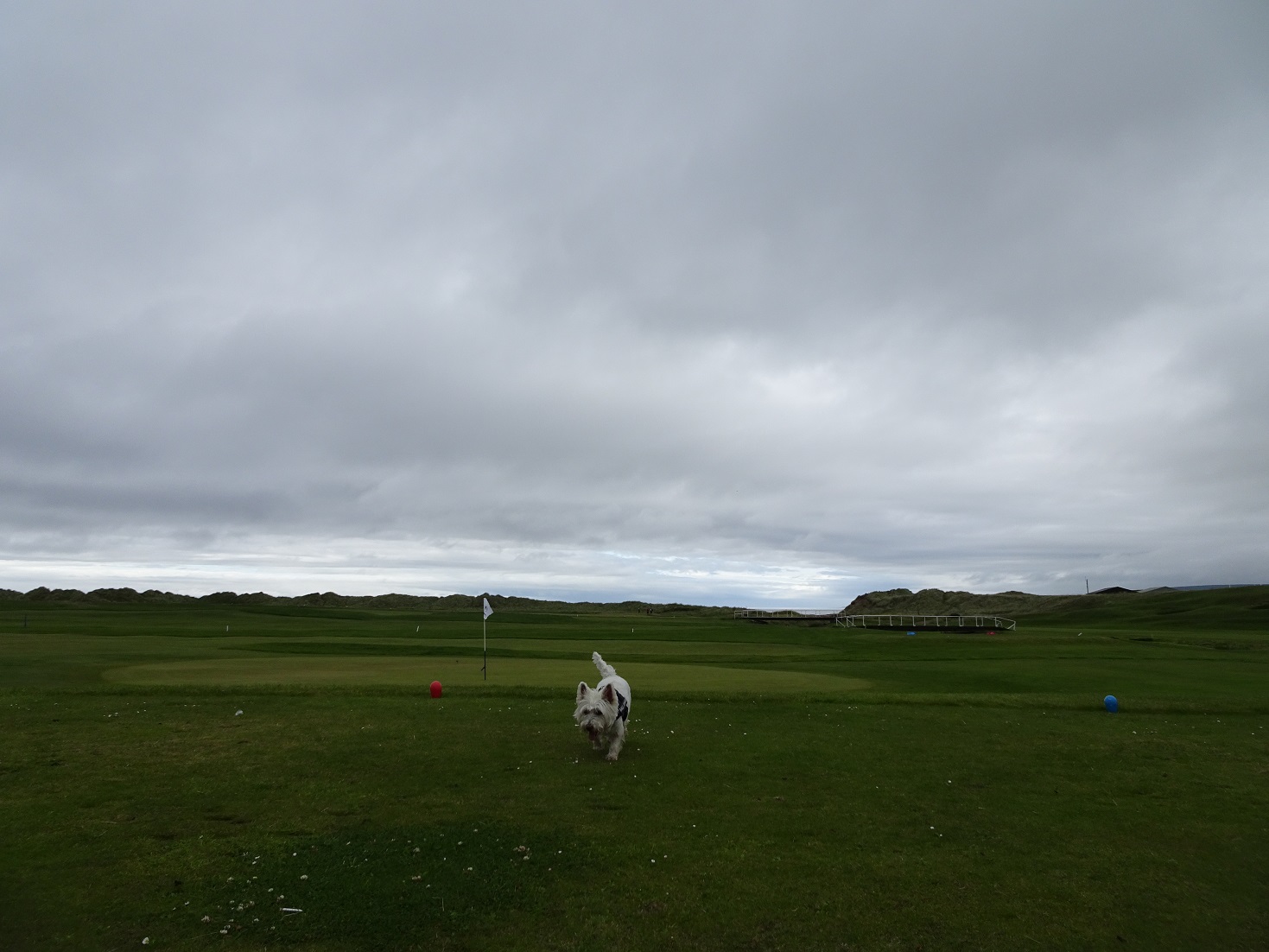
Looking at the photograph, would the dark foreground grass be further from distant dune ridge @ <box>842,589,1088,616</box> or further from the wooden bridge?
distant dune ridge @ <box>842,589,1088,616</box>

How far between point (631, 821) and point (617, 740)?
3.50 meters

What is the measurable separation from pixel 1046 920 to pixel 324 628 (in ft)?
231

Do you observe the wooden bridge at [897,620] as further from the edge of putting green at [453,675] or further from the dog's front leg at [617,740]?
the dog's front leg at [617,740]

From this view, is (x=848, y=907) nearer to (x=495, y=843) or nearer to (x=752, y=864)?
(x=752, y=864)

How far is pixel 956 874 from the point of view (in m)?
8.18

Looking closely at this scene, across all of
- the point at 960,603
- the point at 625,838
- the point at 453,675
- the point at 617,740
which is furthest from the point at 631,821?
the point at 960,603

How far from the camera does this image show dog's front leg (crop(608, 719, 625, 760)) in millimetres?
13195

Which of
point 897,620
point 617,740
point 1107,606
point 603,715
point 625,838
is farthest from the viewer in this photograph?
point 1107,606

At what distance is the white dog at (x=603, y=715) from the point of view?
1315 cm

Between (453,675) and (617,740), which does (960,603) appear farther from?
(617,740)

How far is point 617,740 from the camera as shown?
524 inches

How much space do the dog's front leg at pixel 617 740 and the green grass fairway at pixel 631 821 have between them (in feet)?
0.90

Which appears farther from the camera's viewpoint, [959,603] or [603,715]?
[959,603]

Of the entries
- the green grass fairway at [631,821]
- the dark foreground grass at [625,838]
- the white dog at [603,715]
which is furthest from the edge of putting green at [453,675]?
the white dog at [603,715]
